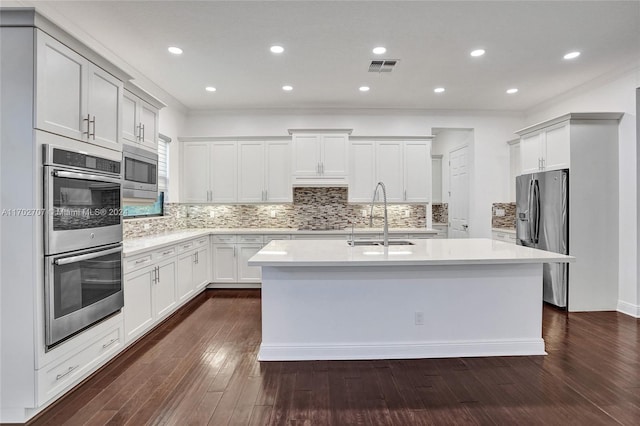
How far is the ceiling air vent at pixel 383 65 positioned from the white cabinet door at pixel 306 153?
159cm

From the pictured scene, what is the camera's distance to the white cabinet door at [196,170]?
5.54 meters

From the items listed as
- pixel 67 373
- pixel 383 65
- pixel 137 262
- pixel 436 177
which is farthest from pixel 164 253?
pixel 436 177

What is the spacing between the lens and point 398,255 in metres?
2.77

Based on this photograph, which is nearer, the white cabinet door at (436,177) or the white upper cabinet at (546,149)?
the white upper cabinet at (546,149)

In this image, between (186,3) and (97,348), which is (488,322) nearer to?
(97,348)

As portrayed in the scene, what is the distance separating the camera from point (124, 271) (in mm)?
2961

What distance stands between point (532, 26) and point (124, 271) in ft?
14.7

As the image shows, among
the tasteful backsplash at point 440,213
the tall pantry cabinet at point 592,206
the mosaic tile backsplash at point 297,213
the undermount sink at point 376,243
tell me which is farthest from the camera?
the tasteful backsplash at point 440,213

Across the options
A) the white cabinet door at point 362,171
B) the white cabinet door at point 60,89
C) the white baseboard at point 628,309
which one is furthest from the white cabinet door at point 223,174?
the white baseboard at point 628,309

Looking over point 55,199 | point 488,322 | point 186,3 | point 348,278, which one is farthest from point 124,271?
point 488,322

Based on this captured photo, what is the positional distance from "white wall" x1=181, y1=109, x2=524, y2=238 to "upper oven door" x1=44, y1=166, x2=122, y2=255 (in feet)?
10.5

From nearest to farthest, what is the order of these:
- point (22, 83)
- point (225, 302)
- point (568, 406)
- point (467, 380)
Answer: point (22, 83) → point (568, 406) → point (467, 380) → point (225, 302)

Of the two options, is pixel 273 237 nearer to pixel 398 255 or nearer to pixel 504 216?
pixel 398 255

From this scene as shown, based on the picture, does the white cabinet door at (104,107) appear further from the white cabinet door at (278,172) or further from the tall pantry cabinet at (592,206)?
the tall pantry cabinet at (592,206)
